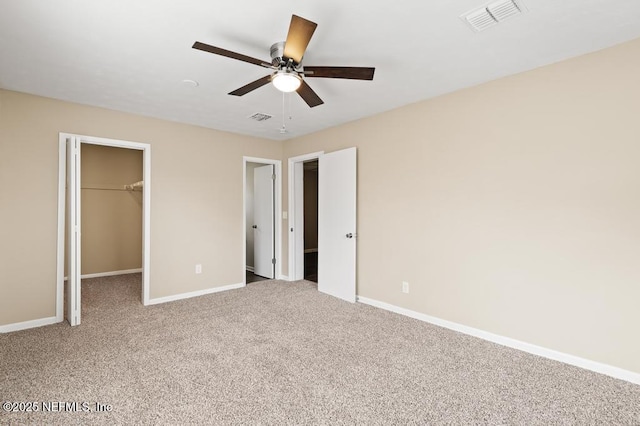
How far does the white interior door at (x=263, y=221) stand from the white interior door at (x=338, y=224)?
128cm

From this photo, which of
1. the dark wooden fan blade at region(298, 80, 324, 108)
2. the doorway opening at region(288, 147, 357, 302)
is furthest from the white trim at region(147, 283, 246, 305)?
the dark wooden fan blade at region(298, 80, 324, 108)

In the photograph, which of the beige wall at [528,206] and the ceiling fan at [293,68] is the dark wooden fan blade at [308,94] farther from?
the beige wall at [528,206]

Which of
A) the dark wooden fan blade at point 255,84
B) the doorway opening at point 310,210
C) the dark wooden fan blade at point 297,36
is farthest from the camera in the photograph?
the doorway opening at point 310,210

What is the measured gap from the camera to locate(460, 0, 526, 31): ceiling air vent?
79.4 inches

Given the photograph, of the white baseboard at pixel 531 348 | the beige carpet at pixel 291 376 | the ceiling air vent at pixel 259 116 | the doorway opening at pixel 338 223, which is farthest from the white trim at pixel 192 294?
the ceiling air vent at pixel 259 116

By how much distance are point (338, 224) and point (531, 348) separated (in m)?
2.65

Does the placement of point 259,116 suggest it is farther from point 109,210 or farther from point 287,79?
point 109,210

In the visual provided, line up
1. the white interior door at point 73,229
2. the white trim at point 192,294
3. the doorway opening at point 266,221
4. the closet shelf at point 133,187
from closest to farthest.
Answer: the white interior door at point 73,229
the white trim at point 192,294
the doorway opening at point 266,221
the closet shelf at point 133,187

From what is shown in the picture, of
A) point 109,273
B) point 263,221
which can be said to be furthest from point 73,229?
point 109,273

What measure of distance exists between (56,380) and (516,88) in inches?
180

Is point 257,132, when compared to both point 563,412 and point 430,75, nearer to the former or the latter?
point 430,75

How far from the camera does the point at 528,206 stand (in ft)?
9.63

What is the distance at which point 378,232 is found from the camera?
4227 mm

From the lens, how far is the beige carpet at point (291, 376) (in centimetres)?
206
